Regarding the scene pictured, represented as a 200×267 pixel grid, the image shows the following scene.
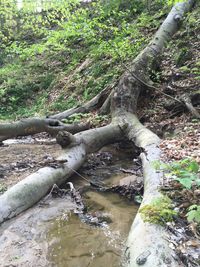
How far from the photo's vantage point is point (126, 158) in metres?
7.35

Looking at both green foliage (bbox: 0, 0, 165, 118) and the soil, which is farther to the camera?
green foliage (bbox: 0, 0, 165, 118)

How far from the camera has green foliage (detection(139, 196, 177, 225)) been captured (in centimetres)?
321

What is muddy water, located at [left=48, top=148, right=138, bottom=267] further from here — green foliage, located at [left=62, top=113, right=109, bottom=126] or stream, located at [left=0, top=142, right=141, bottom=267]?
green foliage, located at [left=62, top=113, right=109, bottom=126]

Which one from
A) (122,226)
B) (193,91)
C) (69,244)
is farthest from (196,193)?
(193,91)

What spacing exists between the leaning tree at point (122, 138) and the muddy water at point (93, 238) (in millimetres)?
379

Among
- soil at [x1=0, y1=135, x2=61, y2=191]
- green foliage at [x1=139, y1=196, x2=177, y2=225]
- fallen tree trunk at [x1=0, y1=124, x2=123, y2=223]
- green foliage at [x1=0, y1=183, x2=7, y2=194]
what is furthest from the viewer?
soil at [x1=0, y1=135, x2=61, y2=191]

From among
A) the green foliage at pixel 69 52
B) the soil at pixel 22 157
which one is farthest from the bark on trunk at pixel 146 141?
the soil at pixel 22 157

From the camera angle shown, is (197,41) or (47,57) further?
(47,57)

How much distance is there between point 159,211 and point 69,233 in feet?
4.18

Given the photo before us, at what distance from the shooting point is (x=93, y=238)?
12.6 ft

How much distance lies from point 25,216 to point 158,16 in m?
11.0

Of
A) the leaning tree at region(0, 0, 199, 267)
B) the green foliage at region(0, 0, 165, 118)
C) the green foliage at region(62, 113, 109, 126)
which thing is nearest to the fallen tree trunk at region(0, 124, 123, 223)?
the leaning tree at region(0, 0, 199, 267)

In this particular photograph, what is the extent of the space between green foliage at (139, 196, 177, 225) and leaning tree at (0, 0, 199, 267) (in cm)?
7

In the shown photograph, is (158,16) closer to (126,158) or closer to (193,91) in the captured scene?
(193,91)
